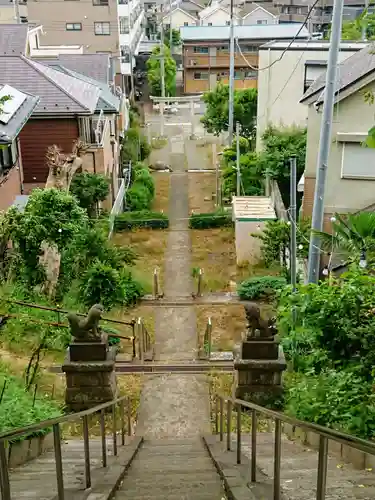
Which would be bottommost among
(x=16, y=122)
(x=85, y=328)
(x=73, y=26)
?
(x=85, y=328)

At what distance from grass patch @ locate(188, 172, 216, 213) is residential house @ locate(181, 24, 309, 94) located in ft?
54.6

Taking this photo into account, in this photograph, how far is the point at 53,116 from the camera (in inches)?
819

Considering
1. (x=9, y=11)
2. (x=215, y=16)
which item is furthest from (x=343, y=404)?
(x=215, y=16)

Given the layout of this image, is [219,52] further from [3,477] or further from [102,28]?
[3,477]

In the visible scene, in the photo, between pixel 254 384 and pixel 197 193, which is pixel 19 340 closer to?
pixel 254 384

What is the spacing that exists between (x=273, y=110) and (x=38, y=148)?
10181mm

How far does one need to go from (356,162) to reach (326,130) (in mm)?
7235

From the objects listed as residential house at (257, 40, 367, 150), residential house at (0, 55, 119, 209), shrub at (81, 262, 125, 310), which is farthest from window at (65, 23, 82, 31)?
shrub at (81, 262, 125, 310)

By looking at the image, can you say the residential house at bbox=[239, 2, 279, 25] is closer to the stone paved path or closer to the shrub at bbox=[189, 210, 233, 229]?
the shrub at bbox=[189, 210, 233, 229]

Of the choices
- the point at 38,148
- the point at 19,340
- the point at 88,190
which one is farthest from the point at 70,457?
the point at 38,148

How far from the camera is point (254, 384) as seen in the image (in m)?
10.0

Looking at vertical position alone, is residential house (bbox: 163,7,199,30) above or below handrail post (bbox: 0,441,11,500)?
above

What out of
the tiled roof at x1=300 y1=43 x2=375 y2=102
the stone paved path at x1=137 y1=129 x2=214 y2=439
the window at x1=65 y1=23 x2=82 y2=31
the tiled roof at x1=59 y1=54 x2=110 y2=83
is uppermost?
the window at x1=65 y1=23 x2=82 y2=31

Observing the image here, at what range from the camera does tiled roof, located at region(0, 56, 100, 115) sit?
2058 cm
